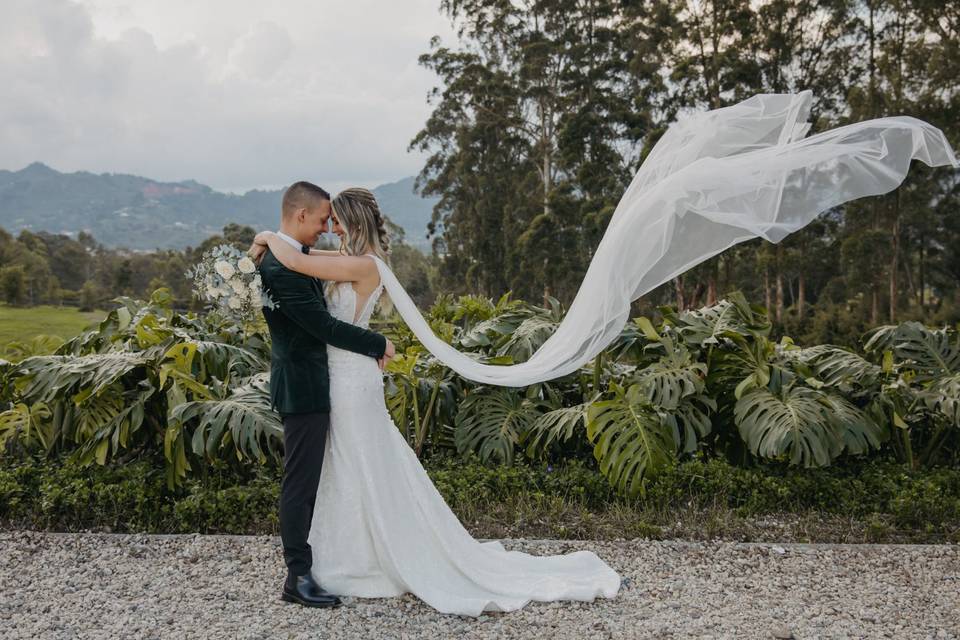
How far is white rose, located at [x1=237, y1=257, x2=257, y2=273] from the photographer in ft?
10.1

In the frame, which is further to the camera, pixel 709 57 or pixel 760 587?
pixel 709 57

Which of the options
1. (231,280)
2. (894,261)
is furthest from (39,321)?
(894,261)

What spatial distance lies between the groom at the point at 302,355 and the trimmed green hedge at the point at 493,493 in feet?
3.42

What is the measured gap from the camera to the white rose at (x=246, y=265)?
3.07 meters

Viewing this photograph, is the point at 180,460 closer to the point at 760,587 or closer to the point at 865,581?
the point at 760,587

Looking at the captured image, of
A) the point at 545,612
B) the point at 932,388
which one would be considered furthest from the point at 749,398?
the point at 545,612

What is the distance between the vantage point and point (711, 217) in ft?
10.5

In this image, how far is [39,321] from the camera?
56.4 ft

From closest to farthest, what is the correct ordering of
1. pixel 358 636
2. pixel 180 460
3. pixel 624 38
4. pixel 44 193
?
pixel 358 636 → pixel 180 460 → pixel 624 38 → pixel 44 193

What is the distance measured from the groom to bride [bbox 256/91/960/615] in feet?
A: 0.23

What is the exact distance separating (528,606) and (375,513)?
0.71m

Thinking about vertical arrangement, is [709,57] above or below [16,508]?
above

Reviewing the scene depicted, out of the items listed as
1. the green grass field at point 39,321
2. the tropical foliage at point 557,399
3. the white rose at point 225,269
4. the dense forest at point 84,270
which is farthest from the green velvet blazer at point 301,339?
the dense forest at point 84,270

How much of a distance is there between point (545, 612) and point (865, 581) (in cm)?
145
